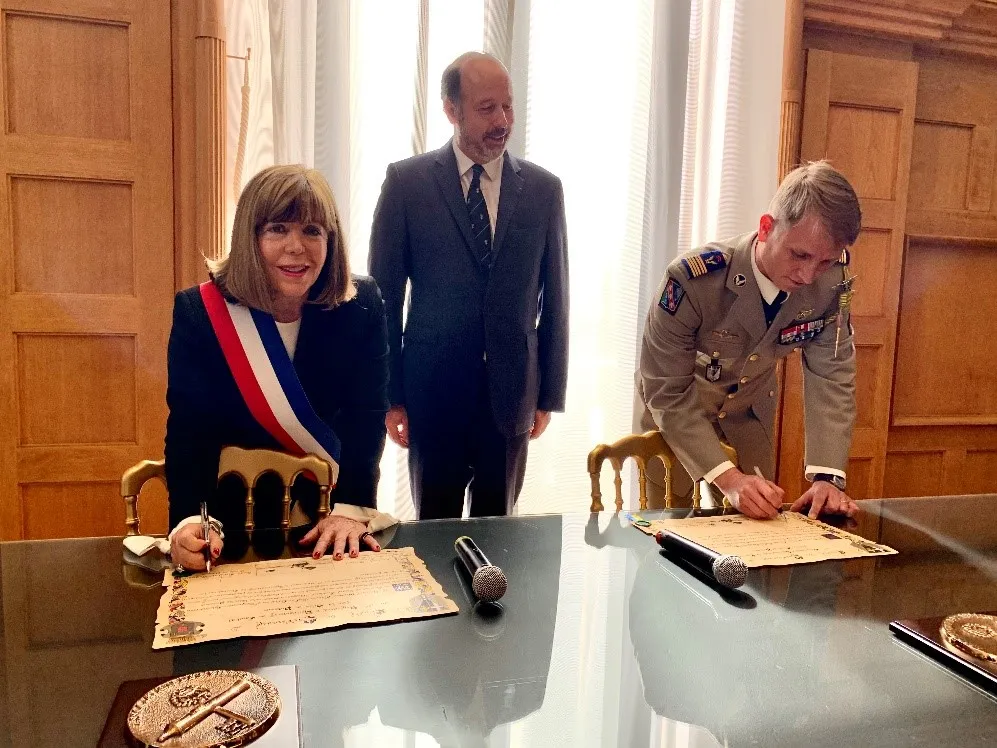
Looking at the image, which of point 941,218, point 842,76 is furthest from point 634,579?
point 941,218

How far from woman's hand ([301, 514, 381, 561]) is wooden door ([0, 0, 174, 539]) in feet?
4.22

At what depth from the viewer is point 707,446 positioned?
1.52 m

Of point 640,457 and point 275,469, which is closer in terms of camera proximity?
point 275,469

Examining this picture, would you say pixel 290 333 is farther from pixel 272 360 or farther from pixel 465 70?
pixel 465 70

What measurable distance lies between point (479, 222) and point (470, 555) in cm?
116

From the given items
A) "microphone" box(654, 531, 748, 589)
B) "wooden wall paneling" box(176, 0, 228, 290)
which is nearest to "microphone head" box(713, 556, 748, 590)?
"microphone" box(654, 531, 748, 589)

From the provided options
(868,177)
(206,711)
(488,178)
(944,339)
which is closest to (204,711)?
(206,711)

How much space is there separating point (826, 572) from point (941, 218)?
2393 millimetres

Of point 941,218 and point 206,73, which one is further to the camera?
point 941,218

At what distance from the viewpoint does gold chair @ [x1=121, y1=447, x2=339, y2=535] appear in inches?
50.1

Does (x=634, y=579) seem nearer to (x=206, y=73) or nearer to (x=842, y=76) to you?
(x=206, y=73)

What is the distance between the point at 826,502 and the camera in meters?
1.45

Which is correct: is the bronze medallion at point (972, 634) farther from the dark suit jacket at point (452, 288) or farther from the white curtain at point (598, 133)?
the white curtain at point (598, 133)

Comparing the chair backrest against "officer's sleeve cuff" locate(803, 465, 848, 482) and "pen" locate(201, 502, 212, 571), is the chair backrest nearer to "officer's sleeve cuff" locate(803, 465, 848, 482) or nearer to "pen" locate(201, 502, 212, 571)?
"pen" locate(201, 502, 212, 571)
